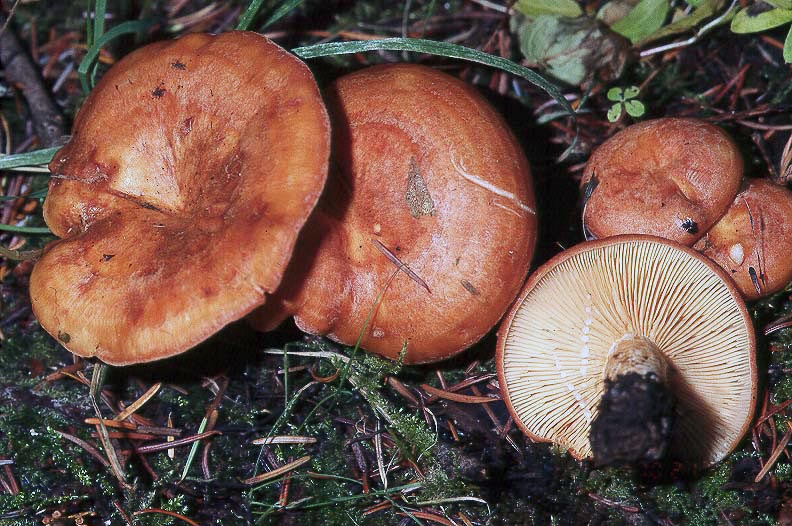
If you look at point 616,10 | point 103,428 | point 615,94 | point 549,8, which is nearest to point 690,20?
point 616,10

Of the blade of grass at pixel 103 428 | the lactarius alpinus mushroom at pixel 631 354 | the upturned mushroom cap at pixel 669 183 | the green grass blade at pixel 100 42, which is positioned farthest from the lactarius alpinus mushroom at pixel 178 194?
the upturned mushroom cap at pixel 669 183

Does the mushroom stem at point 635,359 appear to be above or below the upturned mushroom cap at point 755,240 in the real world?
below

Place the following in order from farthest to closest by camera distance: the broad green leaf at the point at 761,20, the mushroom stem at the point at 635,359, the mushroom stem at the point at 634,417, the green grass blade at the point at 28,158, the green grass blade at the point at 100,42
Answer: the green grass blade at the point at 28,158 → the green grass blade at the point at 100,42 → the broad green leaf at the point at 761,20 → the mushroom stem at the point at 635,359 → the mushroom stem at the point at 634,417

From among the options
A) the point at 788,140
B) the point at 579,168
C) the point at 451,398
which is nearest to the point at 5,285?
the point at 451,398

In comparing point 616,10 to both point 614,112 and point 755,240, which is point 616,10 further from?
point 755,240

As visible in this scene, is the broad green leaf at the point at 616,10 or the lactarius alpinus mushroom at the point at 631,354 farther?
the broad green leaf at the point at 616,10

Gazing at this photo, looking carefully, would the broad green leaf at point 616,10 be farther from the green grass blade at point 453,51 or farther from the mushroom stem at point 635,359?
the mushroom stem at point 635,359

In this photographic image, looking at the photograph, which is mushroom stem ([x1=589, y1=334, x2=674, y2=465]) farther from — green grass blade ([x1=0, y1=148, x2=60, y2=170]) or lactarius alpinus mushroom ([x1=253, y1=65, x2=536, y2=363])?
green grass blade ([x1=0, y1=148, x2=60, y2=170])
